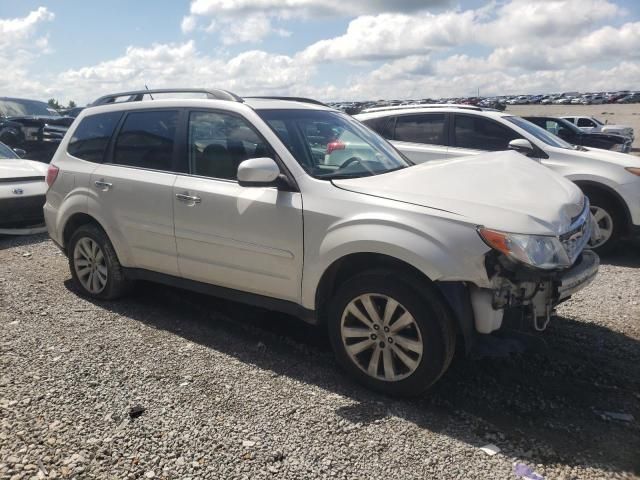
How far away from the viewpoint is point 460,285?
10.4 feet

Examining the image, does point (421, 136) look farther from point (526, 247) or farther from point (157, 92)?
point (526, 247)

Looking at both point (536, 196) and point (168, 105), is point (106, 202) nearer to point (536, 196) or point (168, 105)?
point (168, 105)

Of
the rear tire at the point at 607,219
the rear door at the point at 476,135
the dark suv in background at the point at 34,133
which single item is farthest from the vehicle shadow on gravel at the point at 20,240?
the dark suv in background at the point at 34,133

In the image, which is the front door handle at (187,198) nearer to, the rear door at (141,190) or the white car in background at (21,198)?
the rear door at (141,190)

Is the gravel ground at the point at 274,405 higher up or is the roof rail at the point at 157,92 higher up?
the roof rail at the point at 157,92

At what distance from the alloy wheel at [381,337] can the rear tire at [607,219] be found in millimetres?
4370

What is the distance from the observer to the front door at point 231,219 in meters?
3.74

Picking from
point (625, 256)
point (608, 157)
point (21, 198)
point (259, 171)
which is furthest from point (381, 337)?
point (21, 198)

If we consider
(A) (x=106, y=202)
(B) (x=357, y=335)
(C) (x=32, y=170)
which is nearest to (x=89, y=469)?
(B) (x=357, y=335)

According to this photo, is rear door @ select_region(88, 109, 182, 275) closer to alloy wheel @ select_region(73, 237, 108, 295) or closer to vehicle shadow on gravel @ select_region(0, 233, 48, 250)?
alloy wheel @ select_region(73, 237, 108, 295)

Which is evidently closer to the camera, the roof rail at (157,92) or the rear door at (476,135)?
the roof rail at (157,92)

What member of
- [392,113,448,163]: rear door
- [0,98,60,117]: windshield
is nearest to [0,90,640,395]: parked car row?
[392,113,448,163]: rear door

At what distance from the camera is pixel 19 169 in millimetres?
8016

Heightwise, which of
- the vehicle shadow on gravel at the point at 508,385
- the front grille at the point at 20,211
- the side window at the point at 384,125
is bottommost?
the vehicle shadow on gravel at the point at 508,385
